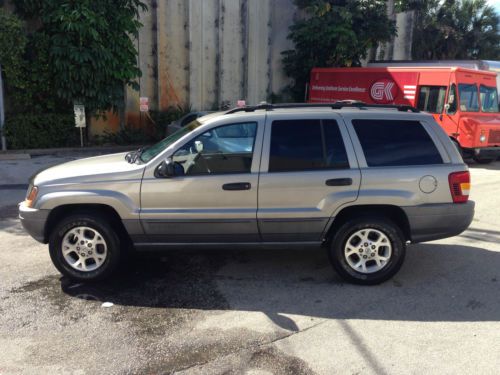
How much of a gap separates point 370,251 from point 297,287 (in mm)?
811

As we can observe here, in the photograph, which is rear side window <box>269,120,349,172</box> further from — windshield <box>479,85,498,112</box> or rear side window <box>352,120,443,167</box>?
windshield <box>479,85,498,112</box>

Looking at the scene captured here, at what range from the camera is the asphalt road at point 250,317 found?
11.6 feet

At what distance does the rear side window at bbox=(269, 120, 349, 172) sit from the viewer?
186 inches

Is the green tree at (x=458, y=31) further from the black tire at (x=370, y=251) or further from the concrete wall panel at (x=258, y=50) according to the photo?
the black tire at (x=370, y=251)

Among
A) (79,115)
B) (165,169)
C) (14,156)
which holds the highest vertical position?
(165,169)

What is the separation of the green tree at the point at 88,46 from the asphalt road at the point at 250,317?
309 inches

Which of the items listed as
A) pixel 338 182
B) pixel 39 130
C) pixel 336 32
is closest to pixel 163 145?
pixel 338 182

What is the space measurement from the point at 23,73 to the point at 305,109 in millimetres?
10503

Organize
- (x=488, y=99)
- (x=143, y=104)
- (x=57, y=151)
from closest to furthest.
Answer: (x=57, y=151) < (x=488, y=99) < (x=143, y=104)

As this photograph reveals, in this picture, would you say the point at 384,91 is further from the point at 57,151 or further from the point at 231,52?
the point at 57,151

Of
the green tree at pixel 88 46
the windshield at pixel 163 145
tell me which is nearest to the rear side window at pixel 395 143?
the windshield at pixel 163 145

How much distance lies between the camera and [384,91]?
14.3 m

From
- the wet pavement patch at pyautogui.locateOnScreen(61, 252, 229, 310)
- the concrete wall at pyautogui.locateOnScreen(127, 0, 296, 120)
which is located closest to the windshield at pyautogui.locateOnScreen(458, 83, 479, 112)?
the concrete wall at pyautogui.locateOnScreen(127, 0, 296, 120)

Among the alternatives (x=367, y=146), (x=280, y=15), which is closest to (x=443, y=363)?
(x=367, y=146)
